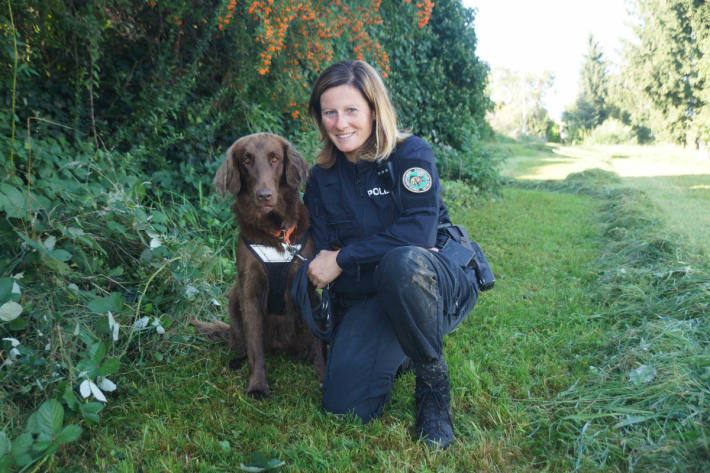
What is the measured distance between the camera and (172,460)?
1790 millimetres

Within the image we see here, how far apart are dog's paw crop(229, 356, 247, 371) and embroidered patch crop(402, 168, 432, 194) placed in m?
1.49

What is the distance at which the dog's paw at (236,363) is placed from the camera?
2656 millimetres

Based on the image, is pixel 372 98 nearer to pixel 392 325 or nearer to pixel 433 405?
pixel 392 325

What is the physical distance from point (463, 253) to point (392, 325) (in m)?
0.58

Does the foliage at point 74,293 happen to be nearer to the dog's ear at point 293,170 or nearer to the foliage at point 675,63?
the dog's ear at point 293,170

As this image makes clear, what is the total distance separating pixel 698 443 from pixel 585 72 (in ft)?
154

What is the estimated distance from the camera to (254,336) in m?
2.43

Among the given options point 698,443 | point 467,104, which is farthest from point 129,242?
point 467,104

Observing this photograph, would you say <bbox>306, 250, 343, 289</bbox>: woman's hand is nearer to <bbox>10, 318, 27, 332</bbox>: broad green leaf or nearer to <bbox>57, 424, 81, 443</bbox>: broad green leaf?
<bbox>57, 424, 81, 443</bbox>: broad green leaf

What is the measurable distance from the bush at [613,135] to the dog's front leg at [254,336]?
3421cm

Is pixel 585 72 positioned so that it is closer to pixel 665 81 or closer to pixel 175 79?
pixel 665 81

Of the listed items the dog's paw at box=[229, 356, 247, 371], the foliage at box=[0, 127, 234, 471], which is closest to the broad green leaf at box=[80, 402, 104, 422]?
the foliage at box=[0, 127, 234, 471]

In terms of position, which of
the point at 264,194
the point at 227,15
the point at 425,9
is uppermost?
the point at 425,9

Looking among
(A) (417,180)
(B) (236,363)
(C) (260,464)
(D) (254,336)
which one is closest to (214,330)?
(B) (236,363)
